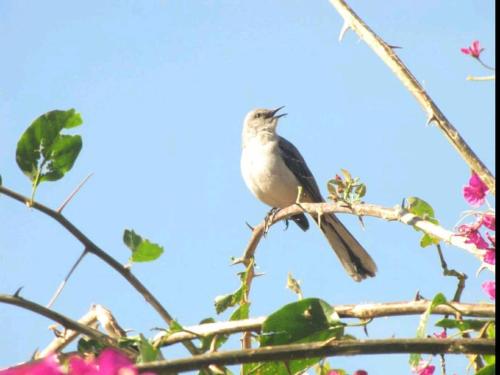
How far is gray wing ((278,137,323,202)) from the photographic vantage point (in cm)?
1058

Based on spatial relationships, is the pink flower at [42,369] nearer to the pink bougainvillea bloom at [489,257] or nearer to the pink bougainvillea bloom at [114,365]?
the pink bougainvillea bloom at [114,365]

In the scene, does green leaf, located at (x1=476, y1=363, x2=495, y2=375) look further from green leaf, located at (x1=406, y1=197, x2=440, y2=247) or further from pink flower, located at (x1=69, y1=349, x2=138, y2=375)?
green leaf, located at (x1=406, y1=197, x2=440, y2=247)

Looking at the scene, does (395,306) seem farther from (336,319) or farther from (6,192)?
(6,192)

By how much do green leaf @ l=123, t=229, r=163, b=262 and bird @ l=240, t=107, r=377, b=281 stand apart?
628cm

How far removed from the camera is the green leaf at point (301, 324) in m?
1.71

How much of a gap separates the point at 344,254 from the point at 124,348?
6.78 meters

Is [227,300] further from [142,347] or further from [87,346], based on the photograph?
[142,347]

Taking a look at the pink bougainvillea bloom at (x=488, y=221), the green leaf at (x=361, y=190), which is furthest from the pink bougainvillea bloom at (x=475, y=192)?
the green leaf at (x=361, y=190)

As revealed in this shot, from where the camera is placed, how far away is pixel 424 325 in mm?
1676

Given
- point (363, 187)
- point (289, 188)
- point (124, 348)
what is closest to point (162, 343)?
point (124, 348)

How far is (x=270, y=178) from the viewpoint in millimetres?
10391

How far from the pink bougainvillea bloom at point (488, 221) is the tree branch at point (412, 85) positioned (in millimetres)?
260

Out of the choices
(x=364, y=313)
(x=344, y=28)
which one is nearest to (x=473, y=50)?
(x=344, y=28)

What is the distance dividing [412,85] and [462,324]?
66 centimetres
